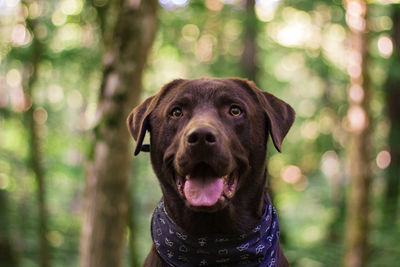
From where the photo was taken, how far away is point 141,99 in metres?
9.18

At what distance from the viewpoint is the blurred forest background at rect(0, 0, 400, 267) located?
17.8 ft

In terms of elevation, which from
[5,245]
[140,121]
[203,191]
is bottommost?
[5,245]

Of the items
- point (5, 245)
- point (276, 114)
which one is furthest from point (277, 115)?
point (5, 245)

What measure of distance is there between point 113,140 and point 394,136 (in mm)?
7032

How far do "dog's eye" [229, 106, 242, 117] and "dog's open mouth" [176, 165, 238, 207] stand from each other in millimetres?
438

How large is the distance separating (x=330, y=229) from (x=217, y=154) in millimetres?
9997

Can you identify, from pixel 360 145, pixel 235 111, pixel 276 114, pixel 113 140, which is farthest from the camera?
pixel 360 145

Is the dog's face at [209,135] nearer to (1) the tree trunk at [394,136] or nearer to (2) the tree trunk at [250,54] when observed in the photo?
(2) the tree trunk at [250,54]

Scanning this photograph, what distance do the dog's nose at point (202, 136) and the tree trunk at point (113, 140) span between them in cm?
272

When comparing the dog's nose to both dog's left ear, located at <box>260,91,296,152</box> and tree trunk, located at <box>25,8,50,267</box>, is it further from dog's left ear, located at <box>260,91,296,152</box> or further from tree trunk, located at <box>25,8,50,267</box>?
tree trunk, located at <box>25,8,50,267</box>

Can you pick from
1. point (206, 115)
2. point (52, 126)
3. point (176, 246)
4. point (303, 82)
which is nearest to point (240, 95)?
point (206, 115)

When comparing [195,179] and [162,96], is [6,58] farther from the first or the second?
[195,179]

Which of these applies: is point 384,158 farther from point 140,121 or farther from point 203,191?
point 203,191

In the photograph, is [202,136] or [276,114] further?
[276,114]
